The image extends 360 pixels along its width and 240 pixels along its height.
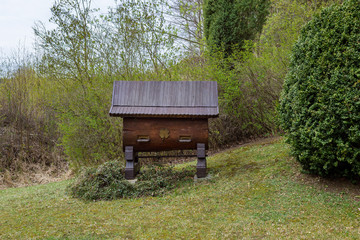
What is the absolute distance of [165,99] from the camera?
21.9 feet

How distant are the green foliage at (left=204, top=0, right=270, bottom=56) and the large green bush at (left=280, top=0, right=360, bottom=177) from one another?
687cm

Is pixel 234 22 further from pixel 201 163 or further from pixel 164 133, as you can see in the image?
pixel 201 163

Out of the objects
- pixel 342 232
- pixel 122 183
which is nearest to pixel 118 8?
pixel 122 183

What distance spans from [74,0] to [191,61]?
179 inches

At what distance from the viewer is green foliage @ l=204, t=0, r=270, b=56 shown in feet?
39.0

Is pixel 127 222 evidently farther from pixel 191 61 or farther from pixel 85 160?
pixel 191 61

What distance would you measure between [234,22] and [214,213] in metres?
9.08

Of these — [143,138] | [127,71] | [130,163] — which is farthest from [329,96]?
[127,71]

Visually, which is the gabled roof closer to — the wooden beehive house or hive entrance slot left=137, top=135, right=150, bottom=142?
the wooden beehive house

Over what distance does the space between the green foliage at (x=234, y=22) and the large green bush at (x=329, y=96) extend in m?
6.87

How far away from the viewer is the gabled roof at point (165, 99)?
6410mm

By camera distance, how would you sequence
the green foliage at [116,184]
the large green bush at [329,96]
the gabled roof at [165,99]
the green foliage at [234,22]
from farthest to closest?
the green foliage at [234,22] < the gabled roof at [165,99] < the green foliage at [116,184] < the large green bush at [329,96]

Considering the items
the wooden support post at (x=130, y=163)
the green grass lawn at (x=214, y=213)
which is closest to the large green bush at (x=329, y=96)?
the green grass lawn at (x=214, y=213)

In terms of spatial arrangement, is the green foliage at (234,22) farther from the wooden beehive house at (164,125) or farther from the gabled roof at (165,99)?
the wooden beehive house at (164,125)
